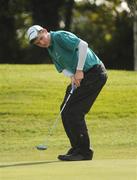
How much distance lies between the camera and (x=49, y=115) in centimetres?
1495

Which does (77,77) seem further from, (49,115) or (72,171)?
(49,115)

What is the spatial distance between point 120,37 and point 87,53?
27.9 m

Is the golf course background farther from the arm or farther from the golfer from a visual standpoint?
the arm

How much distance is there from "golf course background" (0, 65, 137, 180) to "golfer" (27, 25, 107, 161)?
0.81m

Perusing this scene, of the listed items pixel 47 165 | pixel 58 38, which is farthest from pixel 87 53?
pixel 47 165

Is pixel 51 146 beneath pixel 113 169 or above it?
beneath

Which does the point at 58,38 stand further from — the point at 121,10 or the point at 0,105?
the point at 121,10

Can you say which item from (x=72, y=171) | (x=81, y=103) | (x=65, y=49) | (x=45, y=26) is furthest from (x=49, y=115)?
(x=45, y=26)

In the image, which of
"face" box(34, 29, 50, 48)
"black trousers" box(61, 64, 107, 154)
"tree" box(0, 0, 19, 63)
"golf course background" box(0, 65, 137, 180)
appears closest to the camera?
"face" box(34, 29, 50, 48)

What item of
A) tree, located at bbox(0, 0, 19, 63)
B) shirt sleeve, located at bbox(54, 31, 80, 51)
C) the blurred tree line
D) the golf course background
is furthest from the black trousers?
tree, located at bbox(0, 0, 19, 63)

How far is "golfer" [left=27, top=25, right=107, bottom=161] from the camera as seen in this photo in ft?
28.2

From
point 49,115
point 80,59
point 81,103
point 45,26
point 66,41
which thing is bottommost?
point 45,26

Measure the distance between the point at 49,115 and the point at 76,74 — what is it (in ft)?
21.1

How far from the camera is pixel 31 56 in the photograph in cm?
3688
